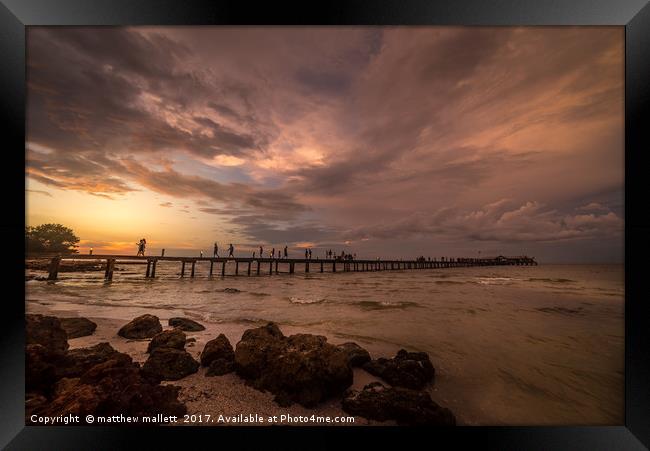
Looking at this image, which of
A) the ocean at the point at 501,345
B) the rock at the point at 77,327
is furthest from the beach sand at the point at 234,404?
the rock at the point at 77,327

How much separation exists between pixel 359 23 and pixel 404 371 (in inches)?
163

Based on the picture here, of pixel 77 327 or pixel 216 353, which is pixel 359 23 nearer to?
pixel 216 353

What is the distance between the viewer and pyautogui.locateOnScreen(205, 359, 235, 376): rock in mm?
2863

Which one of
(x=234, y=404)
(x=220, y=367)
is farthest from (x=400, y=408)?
(x=220, y=367)

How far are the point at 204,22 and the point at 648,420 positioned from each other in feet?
21.7

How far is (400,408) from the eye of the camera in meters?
2.39

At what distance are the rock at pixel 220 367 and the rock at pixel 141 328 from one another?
192 centimetres

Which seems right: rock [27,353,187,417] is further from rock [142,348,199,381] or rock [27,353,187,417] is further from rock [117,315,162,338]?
rock [117,315,162,338]

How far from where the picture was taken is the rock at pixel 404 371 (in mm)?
2811

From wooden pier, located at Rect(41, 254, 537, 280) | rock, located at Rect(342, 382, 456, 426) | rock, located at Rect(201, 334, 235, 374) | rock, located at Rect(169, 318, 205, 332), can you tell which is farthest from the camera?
wooden pier, located at Rect(41, 254, 537, 280)

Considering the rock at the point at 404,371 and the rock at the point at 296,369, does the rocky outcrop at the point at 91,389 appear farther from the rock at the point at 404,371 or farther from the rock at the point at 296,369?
the rock at the point at 404,371

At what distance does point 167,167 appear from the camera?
14.1 feet

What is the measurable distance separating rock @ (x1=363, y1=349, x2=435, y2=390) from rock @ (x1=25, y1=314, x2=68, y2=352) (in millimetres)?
4108

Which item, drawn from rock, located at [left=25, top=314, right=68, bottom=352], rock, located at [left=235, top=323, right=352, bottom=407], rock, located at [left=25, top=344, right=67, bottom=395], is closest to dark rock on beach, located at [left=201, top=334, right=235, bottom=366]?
rock, located at [left=235, top=323, right=352, bottom=407]
